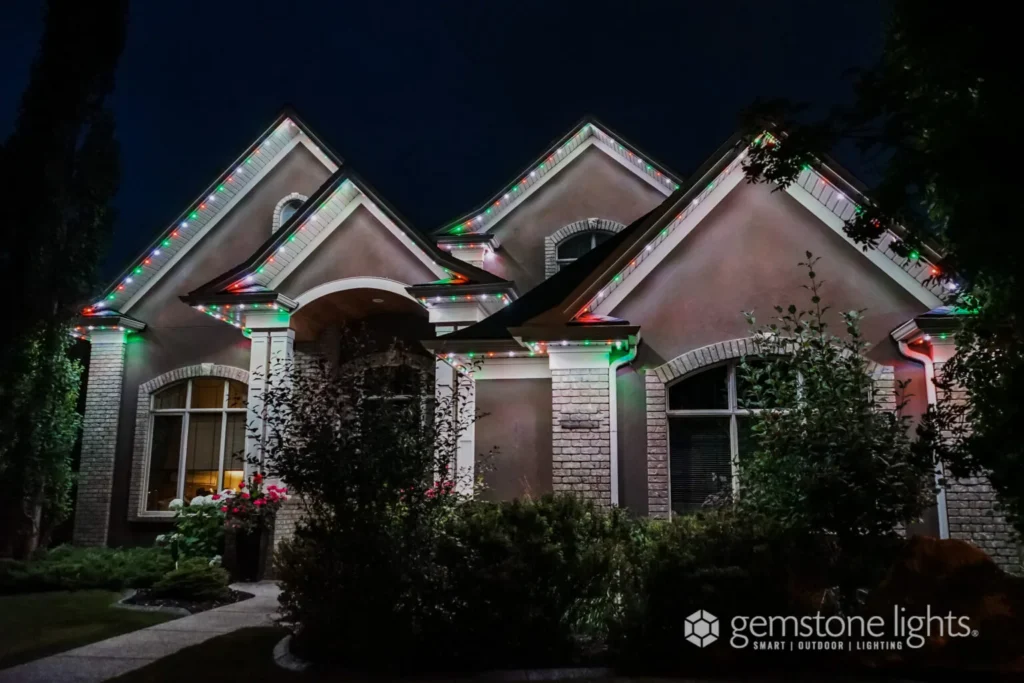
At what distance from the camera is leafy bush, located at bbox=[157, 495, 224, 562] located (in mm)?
11703

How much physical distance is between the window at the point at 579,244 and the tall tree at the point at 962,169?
8396 mm

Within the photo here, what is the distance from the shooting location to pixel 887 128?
6.22 metres

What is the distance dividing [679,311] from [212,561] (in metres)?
7.51

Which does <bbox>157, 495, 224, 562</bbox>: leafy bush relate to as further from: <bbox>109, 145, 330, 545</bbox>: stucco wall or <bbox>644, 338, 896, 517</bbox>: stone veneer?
<bbox>644, 338, 896, 517</bbox>: stone veneer

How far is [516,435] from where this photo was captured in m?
10.4

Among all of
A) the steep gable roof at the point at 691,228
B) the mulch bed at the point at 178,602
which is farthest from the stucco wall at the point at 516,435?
the mulch bed at the point at 178,602

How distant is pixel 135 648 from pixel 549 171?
11363 millimetres

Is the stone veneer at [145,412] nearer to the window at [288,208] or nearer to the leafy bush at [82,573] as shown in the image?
the leafy bush at [82,573]

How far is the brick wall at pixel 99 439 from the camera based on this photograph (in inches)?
540

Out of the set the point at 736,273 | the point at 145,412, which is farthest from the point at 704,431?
the point at 145,412

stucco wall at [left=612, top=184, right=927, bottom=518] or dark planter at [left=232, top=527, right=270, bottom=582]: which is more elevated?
stucco wall at [left=612, top=184, right=927, bottom=518]

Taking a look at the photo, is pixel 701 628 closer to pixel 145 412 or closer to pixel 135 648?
pixel 135 648

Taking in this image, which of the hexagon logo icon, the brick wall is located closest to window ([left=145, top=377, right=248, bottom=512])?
the brick wall

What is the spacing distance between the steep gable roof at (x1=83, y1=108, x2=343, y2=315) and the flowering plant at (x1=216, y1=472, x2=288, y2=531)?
4825 millimetres
